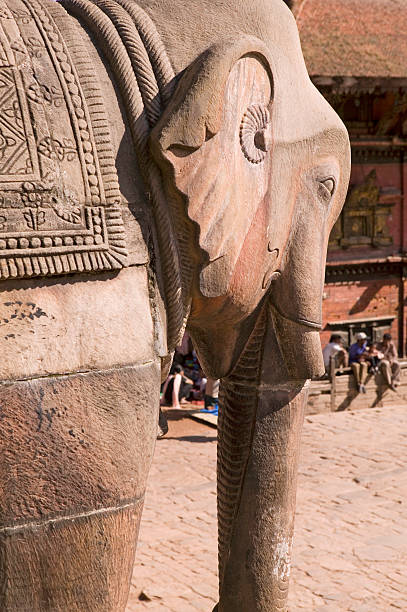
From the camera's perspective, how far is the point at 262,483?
2.24 metres

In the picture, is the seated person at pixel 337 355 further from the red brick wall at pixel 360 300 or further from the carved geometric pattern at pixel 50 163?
the carved geometric pattern at pixel 50 163

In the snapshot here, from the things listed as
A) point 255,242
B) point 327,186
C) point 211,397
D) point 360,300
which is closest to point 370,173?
point 360,300

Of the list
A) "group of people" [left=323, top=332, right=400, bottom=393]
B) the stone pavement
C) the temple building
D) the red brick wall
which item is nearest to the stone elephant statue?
the stone pavement

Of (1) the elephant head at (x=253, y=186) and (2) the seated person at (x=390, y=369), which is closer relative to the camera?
(1) the elephant head at (x=253, y=186)

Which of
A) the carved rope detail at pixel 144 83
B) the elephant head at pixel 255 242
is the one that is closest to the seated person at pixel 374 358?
the elephant head at pixel 255 242

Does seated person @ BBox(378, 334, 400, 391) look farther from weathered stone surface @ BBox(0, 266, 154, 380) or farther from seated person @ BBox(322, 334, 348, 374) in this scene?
weathered stone surface @ BBox(0, 266, 154, 380)

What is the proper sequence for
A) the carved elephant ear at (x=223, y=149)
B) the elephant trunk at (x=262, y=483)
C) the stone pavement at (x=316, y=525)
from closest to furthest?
1. the carved elephant ear at (x=223, y=149)
2. the elephant trunk at (x=262, y=483)
3. the stone pavement at (x=316, y=525)

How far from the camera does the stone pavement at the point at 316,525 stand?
4.18m

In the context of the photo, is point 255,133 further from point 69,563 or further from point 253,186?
point 69,563

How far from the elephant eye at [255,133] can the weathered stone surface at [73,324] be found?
14.8 inches

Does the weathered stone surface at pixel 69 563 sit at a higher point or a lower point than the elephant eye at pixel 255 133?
lower

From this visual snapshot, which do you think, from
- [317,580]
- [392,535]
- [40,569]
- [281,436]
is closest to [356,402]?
[392,535]

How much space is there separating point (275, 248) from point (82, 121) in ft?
2.04

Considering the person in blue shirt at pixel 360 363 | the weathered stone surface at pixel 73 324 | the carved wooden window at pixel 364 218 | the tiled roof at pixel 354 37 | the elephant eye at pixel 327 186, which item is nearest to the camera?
the weathered stone surface at pixel 73 324
